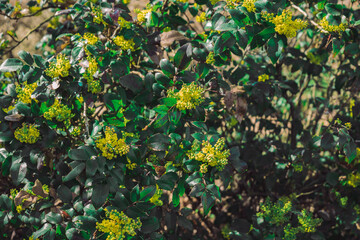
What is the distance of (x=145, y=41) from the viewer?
169cm

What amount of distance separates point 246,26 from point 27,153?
3.30 ft

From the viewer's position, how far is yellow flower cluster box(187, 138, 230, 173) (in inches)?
53.7

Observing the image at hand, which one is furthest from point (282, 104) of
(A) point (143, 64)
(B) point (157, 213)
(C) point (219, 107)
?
(B) point (157, 213)

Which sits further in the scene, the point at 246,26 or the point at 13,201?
the point at 13,201

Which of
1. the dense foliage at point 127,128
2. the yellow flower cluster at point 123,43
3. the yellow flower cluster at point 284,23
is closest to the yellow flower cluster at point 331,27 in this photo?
the dense foliage at point 127,128

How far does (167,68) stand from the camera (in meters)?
1.55

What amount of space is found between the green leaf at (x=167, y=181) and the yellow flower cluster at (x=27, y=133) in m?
0.53

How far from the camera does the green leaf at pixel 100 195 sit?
1296 mm

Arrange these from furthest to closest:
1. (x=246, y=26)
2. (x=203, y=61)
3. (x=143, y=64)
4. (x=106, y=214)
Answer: (x=143, y=64), (x=203, y=61), (x=246, y=26), (x=106, y=214)

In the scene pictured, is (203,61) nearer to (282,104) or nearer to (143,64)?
(143,64)

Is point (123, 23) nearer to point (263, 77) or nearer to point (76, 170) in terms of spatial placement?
point (76, 170)

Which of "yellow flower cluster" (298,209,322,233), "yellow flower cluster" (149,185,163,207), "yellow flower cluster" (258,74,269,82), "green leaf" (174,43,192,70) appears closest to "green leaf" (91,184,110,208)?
"yellow flower cluster" (149,185,163,207)

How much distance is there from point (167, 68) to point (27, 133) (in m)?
0.62

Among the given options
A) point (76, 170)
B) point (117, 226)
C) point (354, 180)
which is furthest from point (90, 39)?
point (354, 180)
